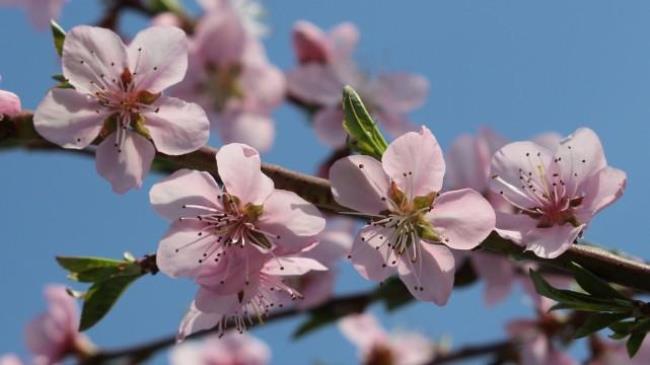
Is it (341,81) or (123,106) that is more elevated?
(123,106)

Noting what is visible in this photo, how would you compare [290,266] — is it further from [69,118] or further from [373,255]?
[69,118]

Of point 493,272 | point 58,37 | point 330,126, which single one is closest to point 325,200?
point 58,37

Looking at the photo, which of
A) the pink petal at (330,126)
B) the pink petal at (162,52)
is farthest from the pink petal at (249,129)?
the pink petal at (162,52)

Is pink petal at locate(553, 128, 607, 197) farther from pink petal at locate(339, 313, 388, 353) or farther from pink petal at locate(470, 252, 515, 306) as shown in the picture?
pink petal at locate(339, 313, 388, 353)

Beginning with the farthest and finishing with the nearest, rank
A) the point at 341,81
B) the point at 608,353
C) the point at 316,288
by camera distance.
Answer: the point at 341,81
the point at 316,288
the point at 608,353

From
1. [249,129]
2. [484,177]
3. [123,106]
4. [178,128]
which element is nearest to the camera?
[178,128]

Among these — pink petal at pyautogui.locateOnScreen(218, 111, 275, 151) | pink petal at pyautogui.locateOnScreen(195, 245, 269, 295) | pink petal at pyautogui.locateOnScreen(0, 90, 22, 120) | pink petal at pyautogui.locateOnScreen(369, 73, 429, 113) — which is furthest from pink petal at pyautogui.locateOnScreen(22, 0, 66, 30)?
pink petal at pyautogui.locateOnScreen(195, 245, 269, 295)
